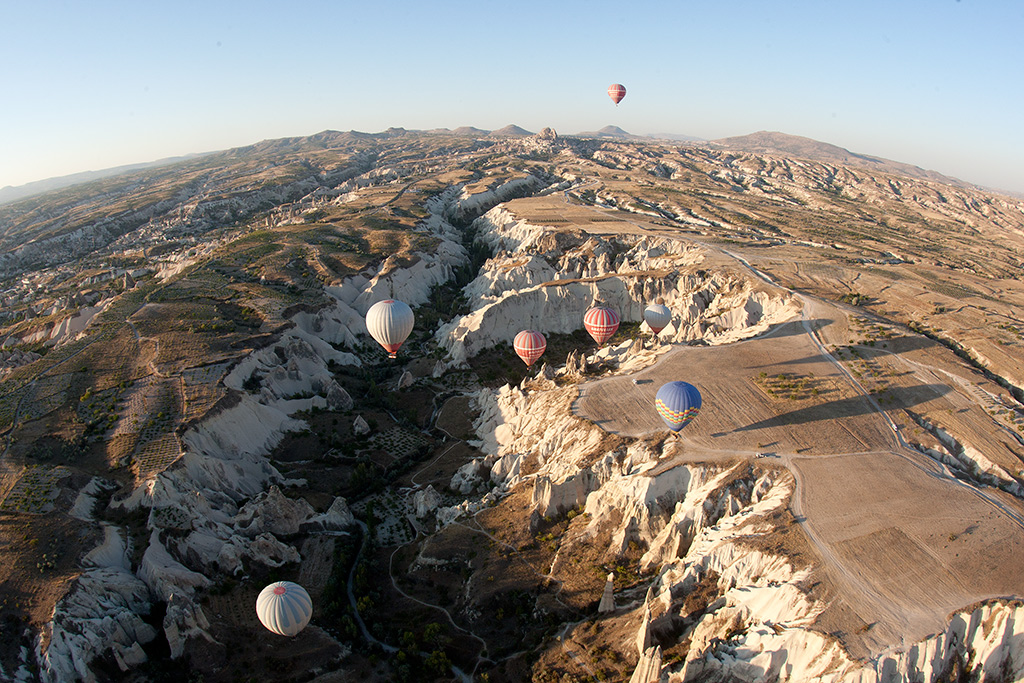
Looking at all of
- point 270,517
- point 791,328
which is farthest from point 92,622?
point 791,328

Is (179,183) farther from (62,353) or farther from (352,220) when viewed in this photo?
(62,353)

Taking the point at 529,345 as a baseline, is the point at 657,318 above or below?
above

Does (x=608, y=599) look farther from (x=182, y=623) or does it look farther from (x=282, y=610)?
(x=182, y=623)

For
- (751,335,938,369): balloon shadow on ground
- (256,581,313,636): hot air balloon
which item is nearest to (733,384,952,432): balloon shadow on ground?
(751,335,938,369): balloon shadow on ground

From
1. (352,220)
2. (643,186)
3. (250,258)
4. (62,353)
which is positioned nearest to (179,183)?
(352,220)

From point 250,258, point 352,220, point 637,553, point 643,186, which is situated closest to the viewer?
point 637,553

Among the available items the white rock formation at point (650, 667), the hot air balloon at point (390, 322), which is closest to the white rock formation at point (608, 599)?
the white rock formation at point (650, 667)

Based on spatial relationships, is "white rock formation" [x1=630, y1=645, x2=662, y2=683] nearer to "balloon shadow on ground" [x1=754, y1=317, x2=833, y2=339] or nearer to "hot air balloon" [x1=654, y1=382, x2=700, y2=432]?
"hot air balloon" [x1=654, y1=382, x2=700, y2=432]
